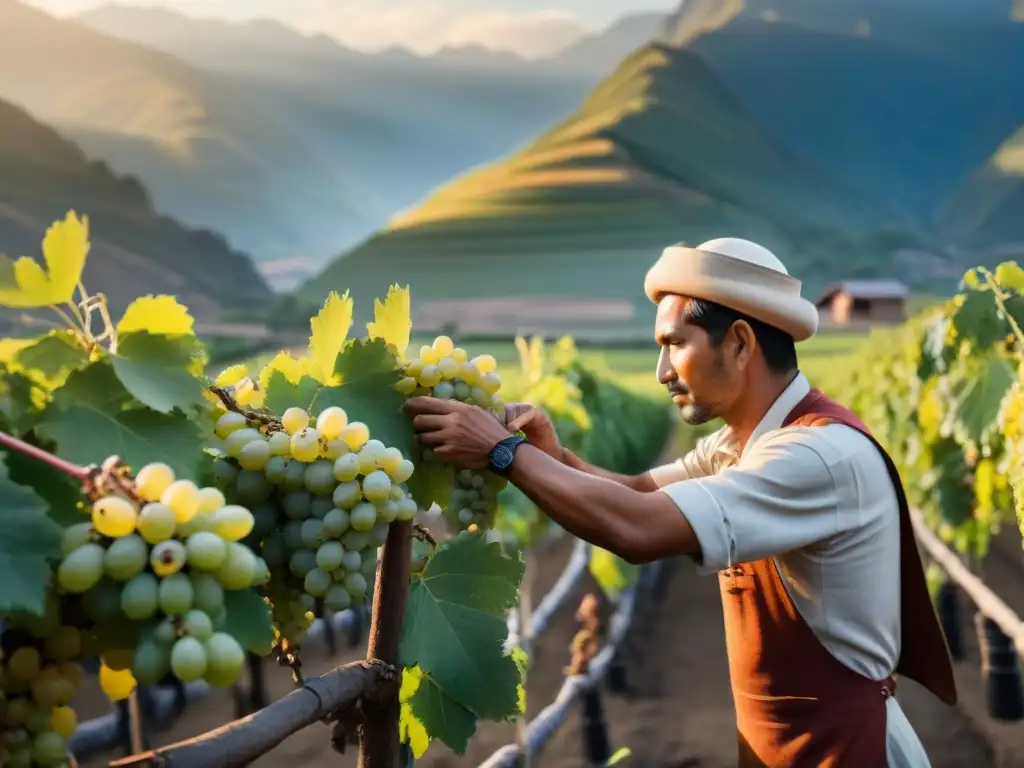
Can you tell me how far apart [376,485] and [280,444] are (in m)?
0.14

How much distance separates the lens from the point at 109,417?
106 cm

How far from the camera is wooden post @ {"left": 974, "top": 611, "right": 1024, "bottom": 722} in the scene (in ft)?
17.5

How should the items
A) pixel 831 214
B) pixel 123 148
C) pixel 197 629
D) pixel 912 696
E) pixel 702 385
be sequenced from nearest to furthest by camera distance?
pixel 197 629, pixel 702 385, pixel 912 696, pixel 123 148, pixel 831 214

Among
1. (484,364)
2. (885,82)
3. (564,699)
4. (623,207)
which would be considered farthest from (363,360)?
(885,82)

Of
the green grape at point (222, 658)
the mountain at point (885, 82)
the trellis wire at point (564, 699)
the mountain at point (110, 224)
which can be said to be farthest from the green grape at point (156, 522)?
the mountain at point (885, 82)

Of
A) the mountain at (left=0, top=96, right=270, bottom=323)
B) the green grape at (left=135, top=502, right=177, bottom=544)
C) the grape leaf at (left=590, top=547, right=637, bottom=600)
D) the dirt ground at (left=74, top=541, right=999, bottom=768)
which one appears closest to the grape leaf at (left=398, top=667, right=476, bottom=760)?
the green grape at (left=135, top=502, right=177, bottom=544)

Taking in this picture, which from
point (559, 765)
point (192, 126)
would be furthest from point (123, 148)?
point (559, 765)

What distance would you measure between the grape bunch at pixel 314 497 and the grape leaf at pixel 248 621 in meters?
0.20

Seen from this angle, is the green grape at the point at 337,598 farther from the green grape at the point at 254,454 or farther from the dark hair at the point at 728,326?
the dark hair at the point at 728,326

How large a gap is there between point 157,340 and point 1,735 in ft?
1.54

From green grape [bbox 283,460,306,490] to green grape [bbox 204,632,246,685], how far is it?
35cm

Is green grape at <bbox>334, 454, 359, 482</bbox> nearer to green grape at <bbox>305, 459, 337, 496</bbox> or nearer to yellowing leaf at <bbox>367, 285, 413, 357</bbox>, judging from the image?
green grape at <bbox>305, 459, 337, 496</bbox>

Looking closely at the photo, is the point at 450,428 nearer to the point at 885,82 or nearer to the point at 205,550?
the point at 205,550

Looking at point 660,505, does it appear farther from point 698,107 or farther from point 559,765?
point 698,107
